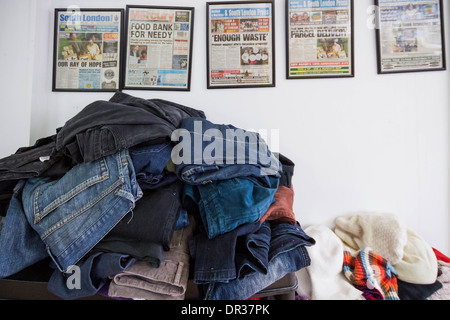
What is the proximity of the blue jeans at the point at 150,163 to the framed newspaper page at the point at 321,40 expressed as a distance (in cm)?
73

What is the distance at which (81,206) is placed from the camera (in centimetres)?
62

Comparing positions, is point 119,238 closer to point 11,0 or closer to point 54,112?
point 54,112

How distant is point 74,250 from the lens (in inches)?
23.6

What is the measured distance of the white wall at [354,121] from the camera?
111 cm

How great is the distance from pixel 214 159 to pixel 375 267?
0.72 meters

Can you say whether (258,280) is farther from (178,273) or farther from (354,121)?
(354,121)

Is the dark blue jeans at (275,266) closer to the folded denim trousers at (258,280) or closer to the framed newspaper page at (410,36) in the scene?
the folded denim trousers at (258,280)

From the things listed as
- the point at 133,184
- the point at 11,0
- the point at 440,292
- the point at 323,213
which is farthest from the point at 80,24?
the point at 440,292

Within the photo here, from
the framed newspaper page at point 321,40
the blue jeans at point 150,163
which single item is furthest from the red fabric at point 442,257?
the blue jeans at point 150,163

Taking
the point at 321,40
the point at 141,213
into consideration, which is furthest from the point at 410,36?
the point at 141,213
